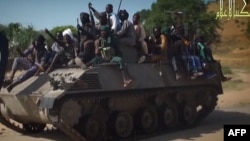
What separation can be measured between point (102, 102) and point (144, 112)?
5.05ft

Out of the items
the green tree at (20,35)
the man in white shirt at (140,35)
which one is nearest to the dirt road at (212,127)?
the man in white shirt at (140,35)

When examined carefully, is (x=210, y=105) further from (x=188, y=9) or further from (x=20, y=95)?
(x=188, y=9)

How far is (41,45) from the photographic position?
11.9m

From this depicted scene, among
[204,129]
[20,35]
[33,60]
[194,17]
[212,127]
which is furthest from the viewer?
[20,35]

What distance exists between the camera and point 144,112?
39.6 ft

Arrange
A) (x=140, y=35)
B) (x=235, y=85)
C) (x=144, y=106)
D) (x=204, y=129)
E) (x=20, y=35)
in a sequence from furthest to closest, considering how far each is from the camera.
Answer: (x=20, y=35) → (x=235, y=85) → (x=204, y=129) → (x=140, y=35) → (x=144, y=106)

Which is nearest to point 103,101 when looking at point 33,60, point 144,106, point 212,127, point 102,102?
point 102,102

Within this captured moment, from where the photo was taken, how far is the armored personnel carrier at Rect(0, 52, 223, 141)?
9.97m

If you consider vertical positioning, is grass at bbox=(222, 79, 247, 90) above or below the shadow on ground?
below

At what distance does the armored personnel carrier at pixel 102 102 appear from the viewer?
32.7ft

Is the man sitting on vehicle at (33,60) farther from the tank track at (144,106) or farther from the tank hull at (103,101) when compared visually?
the tank track at (144,106)

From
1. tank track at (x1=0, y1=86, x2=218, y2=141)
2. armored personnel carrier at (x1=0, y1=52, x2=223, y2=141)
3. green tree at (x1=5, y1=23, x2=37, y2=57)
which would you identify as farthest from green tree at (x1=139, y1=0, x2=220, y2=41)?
armored personnel carrier at (x1=0, y1=52, x2=223, y2=141)

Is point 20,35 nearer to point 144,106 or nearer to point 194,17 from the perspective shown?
point 194,17

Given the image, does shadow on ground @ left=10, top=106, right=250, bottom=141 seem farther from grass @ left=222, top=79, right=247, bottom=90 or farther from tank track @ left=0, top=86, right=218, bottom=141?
grass @ left=222, top=79, right=247, bottom=90
